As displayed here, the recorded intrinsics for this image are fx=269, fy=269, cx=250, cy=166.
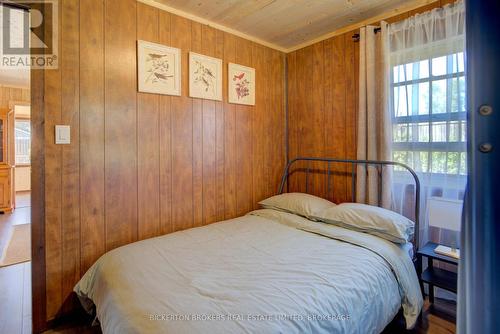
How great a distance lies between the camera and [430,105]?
2.09m

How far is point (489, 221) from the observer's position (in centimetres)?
38

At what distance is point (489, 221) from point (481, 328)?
161mm

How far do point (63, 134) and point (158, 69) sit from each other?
865 millimetres

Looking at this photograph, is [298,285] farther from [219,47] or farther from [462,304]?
[219,47]

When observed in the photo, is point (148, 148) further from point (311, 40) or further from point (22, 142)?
point (22, 142)

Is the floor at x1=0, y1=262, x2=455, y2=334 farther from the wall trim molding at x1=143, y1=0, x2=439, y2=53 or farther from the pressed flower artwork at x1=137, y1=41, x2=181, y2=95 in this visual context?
the wall trim molding at x1=143, y1=0, x2=439, y2=53

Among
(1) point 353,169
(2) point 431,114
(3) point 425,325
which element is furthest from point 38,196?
(2) point 431,114

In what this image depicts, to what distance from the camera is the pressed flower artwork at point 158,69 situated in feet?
6.95

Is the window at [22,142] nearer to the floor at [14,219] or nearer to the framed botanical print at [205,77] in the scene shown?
the floor at [14,219]

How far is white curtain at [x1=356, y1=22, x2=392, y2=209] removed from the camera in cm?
230

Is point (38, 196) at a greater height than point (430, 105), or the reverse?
point (430, 105)

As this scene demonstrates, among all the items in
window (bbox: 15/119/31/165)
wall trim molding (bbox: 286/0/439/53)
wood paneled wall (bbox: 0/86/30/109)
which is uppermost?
wood paneled wall (bbox: 0/86/30/109)

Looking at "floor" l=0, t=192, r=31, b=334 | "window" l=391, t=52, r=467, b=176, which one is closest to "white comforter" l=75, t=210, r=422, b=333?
"floor" l=0, t=192, r=31, b=334

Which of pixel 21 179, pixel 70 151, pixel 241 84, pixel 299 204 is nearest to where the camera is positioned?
pixel 70 151
